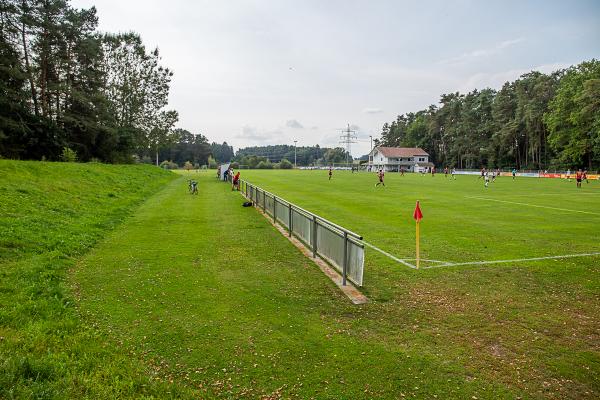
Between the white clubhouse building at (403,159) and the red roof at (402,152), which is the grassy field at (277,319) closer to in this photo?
the white clubhouse building at (403,159)

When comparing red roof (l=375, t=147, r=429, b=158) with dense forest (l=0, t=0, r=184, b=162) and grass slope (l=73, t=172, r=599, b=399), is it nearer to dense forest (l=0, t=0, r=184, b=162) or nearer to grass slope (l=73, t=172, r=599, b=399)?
dense forest (l=0, t=0, r=184, b=162)

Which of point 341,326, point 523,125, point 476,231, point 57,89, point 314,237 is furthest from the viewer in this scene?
point 523,125

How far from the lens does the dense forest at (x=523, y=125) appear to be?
66938 millimetres

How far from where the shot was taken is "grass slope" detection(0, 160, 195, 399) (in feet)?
14.1

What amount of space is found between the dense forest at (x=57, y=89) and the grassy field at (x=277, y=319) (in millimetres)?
25268

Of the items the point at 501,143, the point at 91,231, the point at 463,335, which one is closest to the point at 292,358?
the point at 463,335

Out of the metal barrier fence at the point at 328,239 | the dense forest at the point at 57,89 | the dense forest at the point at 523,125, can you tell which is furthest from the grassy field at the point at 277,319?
the dense forest at the point at 523,125

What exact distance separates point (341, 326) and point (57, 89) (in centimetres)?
4196

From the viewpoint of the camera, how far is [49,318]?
6.01 meters

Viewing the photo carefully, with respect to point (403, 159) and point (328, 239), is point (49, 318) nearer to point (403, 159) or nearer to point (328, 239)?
point (328, 239)

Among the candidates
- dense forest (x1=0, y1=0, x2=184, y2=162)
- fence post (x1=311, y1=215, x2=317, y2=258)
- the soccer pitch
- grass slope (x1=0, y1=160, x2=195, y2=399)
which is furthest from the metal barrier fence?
dense forest (x1=0, y1=0, x2=184, y2=162)

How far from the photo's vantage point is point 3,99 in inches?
1214

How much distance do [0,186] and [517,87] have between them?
314ft

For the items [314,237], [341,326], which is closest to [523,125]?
[314,237]
